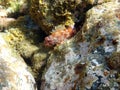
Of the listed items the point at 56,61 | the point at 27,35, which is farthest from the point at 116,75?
the point at 27,35

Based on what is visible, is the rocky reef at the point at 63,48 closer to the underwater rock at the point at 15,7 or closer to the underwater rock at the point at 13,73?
the underwater rock at the point at 13,73

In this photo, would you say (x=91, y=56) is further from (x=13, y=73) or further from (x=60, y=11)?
(x=60, y=11)

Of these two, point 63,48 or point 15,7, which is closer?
point 63,48

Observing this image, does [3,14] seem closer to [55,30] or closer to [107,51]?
[55,30]

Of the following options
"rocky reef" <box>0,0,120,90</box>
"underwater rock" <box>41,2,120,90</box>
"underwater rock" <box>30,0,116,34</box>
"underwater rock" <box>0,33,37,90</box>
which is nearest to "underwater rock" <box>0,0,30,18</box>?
"rocky reef" <box>0,0,120,90</box>

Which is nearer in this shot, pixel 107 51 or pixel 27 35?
pixel 107 51

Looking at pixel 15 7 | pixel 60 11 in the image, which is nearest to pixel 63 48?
pixel 60 11

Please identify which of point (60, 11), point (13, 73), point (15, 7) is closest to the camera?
point (13, 73)
